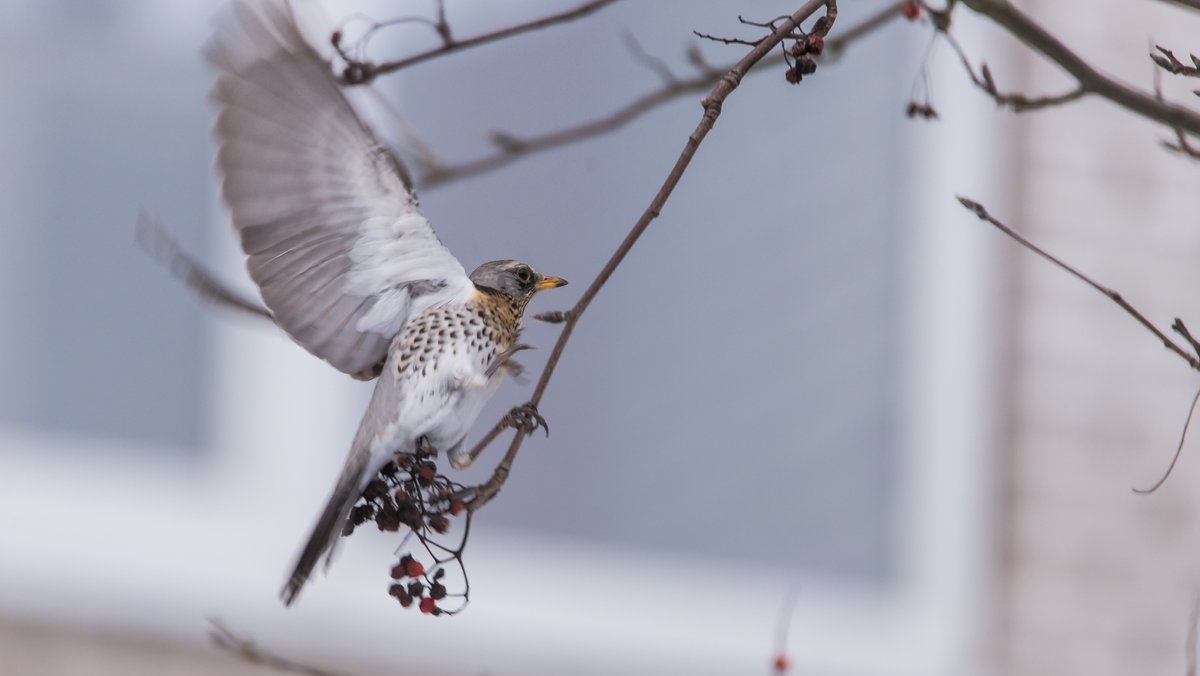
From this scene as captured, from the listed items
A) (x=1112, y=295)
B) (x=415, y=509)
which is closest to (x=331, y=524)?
(x=415, y=509)

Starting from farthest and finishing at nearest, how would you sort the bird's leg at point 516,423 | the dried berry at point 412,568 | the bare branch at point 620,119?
the bare branch at point 620,119 < the dried berry at point 412,568 < the bird's leg at point 516,423

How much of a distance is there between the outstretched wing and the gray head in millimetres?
117

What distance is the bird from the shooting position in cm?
125

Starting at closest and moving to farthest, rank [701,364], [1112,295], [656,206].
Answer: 1. [656,206]
2. [1112,295]
3. [701,364]

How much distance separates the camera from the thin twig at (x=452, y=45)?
1.30 metres

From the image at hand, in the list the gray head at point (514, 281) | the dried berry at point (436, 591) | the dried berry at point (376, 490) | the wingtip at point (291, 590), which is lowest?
the wingtip at point (291, 590)

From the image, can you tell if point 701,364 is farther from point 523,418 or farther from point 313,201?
point 523,418

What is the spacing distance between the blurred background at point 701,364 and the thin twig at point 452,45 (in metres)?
1.60

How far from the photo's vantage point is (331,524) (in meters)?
1.28

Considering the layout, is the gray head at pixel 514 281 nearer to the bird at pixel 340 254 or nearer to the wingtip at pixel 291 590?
the bird at pixel 340 254

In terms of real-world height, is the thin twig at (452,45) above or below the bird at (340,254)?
above

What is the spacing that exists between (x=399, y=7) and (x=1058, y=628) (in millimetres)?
1792

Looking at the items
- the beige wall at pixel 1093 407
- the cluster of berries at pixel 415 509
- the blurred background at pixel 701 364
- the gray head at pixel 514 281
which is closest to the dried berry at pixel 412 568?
the cluster of berries at pixel 415 509

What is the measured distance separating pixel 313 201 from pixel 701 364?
6.55ft
